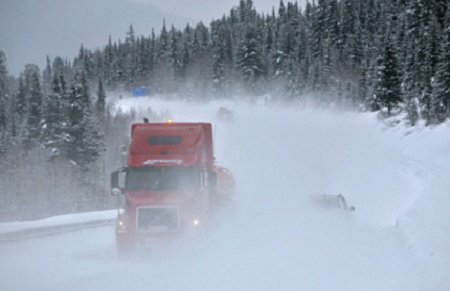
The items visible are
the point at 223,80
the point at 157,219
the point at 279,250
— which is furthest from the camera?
the point at 223,80

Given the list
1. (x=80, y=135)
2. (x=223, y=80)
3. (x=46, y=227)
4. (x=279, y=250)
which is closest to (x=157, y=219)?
(x=279, y=250)

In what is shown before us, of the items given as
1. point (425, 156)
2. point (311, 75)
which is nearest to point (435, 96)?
point (425, 156)

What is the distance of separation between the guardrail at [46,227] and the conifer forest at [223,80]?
81.4 feet

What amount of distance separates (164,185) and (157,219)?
3.36 feet

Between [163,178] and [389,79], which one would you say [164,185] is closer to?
[163,178]

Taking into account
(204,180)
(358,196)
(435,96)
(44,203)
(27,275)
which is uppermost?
(435,96)

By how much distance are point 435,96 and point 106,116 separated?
268 feet

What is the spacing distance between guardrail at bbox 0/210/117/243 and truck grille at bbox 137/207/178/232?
5955 mm

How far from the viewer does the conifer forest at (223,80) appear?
171 ft

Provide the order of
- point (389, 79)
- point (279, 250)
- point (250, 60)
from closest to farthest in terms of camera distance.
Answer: point (279, 250) → point (389, 79) → point (250, 60)

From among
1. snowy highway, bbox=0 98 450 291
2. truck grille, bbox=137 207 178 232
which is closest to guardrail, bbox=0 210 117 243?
snowy highway, bbox=0 98 450 291

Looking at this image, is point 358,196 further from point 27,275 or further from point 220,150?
point 27,275

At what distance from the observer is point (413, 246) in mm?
13172

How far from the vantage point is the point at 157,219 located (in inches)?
548
